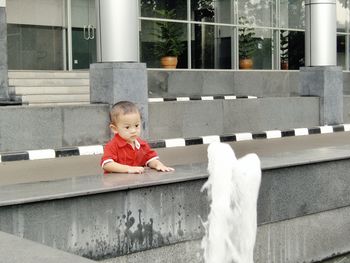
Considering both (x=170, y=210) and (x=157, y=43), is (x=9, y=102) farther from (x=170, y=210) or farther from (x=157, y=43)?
(x=170, y=210)

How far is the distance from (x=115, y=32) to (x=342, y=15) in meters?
15.7

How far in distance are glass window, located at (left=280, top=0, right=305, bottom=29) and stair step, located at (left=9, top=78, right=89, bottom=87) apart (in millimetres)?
9429

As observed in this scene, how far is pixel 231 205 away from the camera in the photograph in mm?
4816

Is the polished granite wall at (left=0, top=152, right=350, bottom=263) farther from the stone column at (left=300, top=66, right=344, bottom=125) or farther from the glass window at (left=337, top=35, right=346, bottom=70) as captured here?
the glass window at (left=337, top=35, right=346, bottom=70)

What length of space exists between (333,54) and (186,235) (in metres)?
14.3

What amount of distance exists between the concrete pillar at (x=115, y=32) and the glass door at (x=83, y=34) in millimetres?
7620

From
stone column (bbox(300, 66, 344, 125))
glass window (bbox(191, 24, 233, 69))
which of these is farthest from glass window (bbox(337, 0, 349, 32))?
→ stone column (bbox(300, 66, 344, 125))

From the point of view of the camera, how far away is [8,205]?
4262 millimetres

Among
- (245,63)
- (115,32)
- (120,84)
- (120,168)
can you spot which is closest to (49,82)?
(115,32)

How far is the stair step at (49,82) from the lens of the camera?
17.5m

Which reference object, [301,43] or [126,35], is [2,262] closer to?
[126,35]

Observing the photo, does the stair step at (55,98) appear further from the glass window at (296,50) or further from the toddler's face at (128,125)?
the toddler's face at (128,125)

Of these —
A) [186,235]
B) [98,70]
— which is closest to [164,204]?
[186,235]

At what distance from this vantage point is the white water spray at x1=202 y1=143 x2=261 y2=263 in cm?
477
